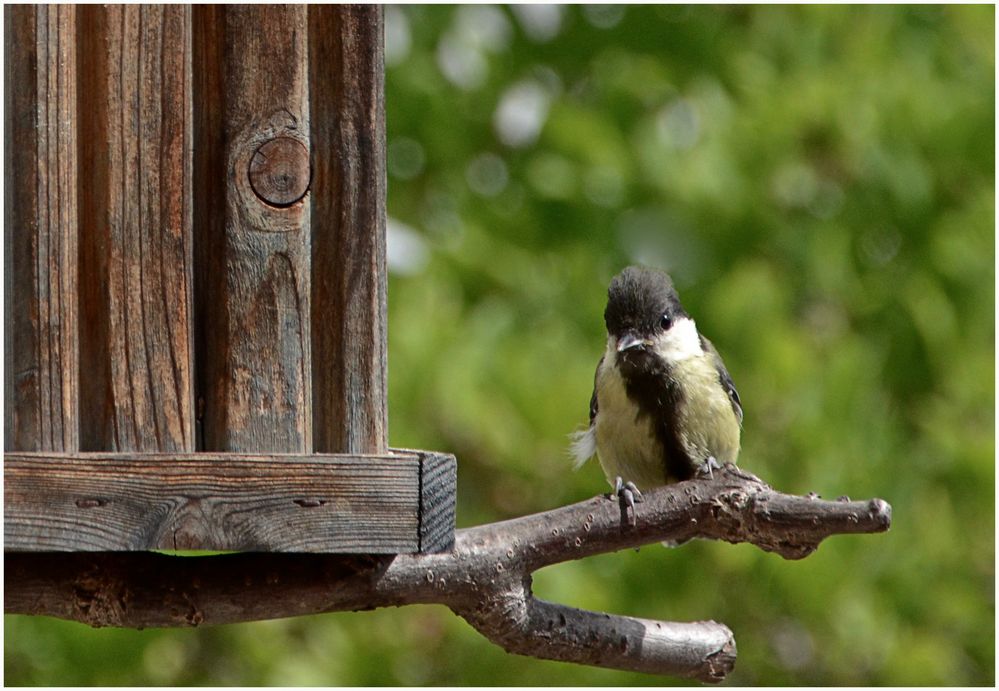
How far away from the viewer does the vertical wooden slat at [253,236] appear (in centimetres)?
229

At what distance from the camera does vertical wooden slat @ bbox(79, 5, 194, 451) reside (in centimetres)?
228

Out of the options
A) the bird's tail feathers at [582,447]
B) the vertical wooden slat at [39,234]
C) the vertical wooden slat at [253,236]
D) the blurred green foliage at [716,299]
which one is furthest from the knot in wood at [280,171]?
the blurred green foliage at [716,299]

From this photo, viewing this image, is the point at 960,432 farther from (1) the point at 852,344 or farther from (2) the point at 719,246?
(2) the point at 719,246

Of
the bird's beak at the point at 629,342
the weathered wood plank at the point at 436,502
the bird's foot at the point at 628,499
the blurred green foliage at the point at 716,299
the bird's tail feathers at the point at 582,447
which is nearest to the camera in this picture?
the weathered wood plank at the point at 436,502

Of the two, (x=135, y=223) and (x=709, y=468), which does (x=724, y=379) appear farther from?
(x=135, y=223)

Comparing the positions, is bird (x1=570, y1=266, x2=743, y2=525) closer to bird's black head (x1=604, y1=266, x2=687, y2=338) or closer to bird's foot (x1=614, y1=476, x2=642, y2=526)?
bird's black head (x1=604, y1=266, x2=687, y2=338)

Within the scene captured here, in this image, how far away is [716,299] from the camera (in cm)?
506

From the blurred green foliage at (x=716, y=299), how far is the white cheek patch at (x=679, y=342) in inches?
50.0

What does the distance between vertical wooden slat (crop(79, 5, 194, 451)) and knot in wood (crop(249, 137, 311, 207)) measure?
0.12 meters

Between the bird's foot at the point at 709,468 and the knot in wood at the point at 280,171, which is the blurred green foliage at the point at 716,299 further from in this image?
the knot in wood at the point at 280,171

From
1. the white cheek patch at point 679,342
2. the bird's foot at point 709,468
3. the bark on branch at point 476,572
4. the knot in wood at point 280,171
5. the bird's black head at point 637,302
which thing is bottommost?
the bark on branch at point 476,572

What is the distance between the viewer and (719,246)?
5.26m

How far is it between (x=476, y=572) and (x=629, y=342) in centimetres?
89

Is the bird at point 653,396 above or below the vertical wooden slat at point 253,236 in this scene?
below
